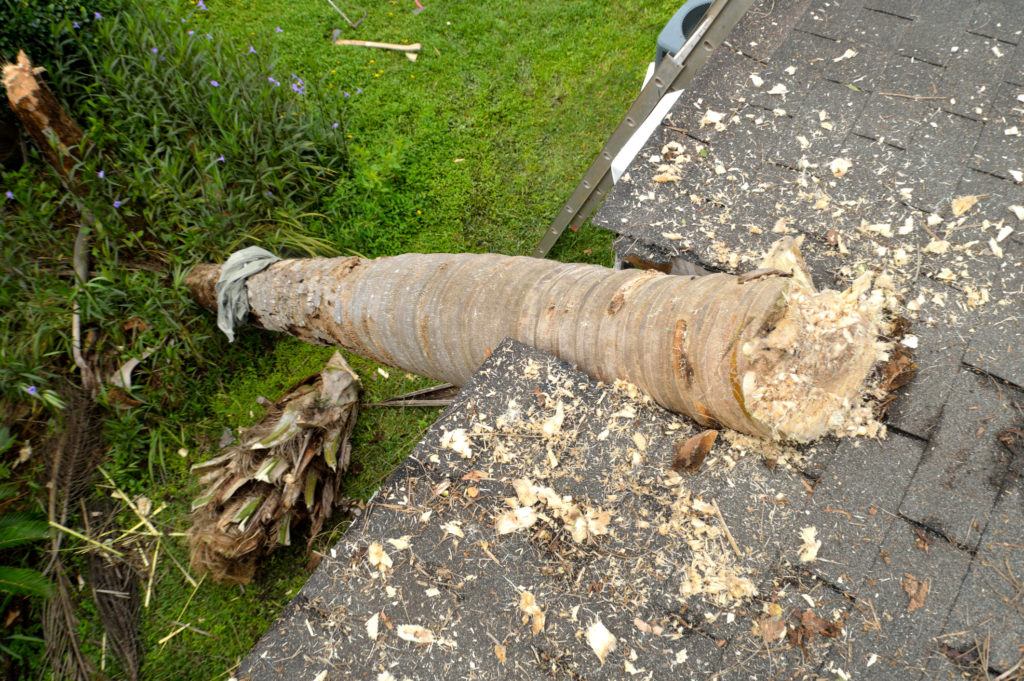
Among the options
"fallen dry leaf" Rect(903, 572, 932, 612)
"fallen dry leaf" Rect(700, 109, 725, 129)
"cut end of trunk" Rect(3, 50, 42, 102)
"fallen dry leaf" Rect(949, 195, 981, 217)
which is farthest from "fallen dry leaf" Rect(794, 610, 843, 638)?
"cut end of trunk" Rect(3, 50, 42, 102)

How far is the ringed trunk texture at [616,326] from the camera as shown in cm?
186

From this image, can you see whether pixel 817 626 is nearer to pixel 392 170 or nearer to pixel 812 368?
pixel 812 368

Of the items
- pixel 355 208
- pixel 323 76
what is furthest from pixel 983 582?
pixel 323 76

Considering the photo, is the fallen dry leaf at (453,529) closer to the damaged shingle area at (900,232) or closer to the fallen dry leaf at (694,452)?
the fallen dry leaf at (694,452)

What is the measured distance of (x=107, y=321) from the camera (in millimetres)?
4520

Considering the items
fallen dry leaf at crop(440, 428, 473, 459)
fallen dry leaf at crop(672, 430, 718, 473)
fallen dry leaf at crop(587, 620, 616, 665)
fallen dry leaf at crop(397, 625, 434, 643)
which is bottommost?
fallen dry leaf at crop(587, 620, 616, 665)

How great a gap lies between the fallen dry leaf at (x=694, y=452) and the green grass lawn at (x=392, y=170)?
3012 mm

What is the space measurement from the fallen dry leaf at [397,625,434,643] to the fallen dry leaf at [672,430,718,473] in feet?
3.11

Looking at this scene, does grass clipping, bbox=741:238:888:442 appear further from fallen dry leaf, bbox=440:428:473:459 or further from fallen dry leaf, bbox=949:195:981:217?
fallen dry leaf, bbox=440:428:473:459

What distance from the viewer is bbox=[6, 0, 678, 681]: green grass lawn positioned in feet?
14.1

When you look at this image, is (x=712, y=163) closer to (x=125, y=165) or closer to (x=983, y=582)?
(x=983, y=582)

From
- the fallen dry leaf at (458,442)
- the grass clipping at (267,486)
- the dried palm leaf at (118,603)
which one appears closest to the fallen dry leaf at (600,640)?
the fallen dry leaf at (458,442)

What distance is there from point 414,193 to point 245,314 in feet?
6.52

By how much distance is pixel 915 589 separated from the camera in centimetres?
178
